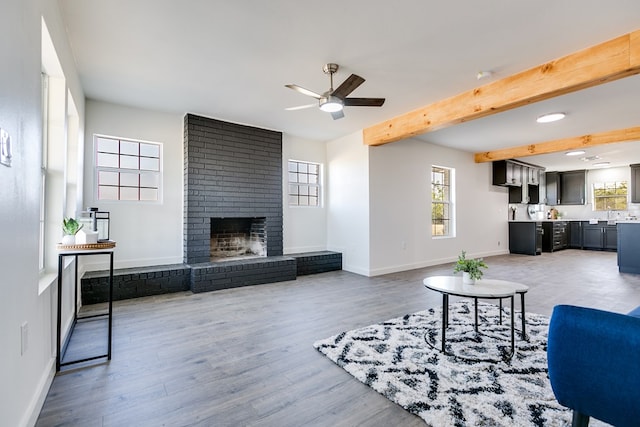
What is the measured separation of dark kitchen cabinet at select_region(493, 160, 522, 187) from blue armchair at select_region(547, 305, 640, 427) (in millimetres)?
7503

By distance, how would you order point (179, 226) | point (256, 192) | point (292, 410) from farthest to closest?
1. point (256, 192)
2. point (179, 226)
3. point (292, 410)

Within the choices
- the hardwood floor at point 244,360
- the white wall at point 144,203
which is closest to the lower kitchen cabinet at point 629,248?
the hardwood floor at point 244,360

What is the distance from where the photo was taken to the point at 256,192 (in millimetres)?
5301

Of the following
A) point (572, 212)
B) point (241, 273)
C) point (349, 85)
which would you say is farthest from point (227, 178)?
point (572, 212)

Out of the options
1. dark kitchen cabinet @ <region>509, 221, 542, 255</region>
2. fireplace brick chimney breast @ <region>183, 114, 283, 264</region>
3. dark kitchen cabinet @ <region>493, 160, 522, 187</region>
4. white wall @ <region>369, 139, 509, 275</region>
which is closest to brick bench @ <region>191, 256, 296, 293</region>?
fireplace brick chimney breast @ <region>183, 114, 283, 264</region>

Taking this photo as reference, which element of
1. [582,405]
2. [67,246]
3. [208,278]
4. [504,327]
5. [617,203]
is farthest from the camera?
[617,203]

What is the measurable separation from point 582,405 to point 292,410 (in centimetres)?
135

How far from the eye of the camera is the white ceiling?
2.29m

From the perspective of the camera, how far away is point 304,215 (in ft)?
19.9

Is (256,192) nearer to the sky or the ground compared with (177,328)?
nearer to the sky

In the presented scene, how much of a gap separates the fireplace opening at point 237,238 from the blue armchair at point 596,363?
4.59m

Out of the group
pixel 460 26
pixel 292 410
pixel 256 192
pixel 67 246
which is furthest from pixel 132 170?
pixel 460 26

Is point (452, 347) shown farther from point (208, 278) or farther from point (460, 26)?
point (208, 278)

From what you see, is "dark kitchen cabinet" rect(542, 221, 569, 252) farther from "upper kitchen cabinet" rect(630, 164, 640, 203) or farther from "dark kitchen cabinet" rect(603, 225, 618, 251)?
"upper kitchen cabinet" rect(630, 164, 640, 203)
